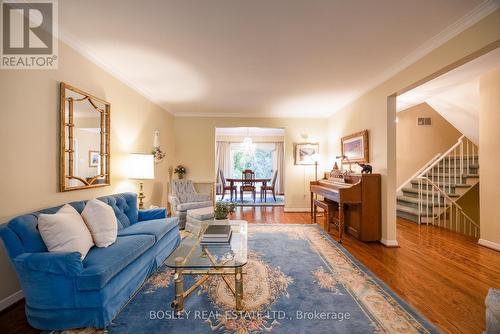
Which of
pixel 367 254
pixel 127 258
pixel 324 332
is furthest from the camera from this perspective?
pixel 367 254

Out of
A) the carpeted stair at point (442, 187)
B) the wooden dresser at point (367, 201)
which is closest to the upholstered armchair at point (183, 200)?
the wooden dresser at point (367, 201)

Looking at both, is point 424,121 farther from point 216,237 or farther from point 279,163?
point 216,237

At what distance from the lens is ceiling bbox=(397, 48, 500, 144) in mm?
3146

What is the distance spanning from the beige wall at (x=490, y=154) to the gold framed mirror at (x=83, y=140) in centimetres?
554

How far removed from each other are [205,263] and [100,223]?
3.71 ft

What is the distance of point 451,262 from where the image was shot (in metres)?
2.78

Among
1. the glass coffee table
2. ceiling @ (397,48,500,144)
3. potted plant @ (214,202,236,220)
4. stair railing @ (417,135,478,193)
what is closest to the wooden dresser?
potted plant @ (214,202,236,220)

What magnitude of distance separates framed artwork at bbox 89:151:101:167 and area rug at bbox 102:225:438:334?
5.16 feet

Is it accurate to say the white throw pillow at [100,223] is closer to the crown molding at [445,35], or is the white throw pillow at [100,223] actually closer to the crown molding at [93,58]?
the crown molding at [93,58]

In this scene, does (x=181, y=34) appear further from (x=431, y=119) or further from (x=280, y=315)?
(x=431, y=119)

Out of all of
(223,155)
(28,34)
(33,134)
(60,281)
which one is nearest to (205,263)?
(60,281)

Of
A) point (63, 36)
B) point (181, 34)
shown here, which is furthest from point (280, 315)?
point (63, 36)

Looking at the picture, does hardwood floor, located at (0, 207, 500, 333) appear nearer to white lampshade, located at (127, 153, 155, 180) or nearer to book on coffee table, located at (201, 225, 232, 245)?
book on coffee table, located at (201, 225, 232, 245)

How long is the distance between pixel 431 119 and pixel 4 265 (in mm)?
8350
